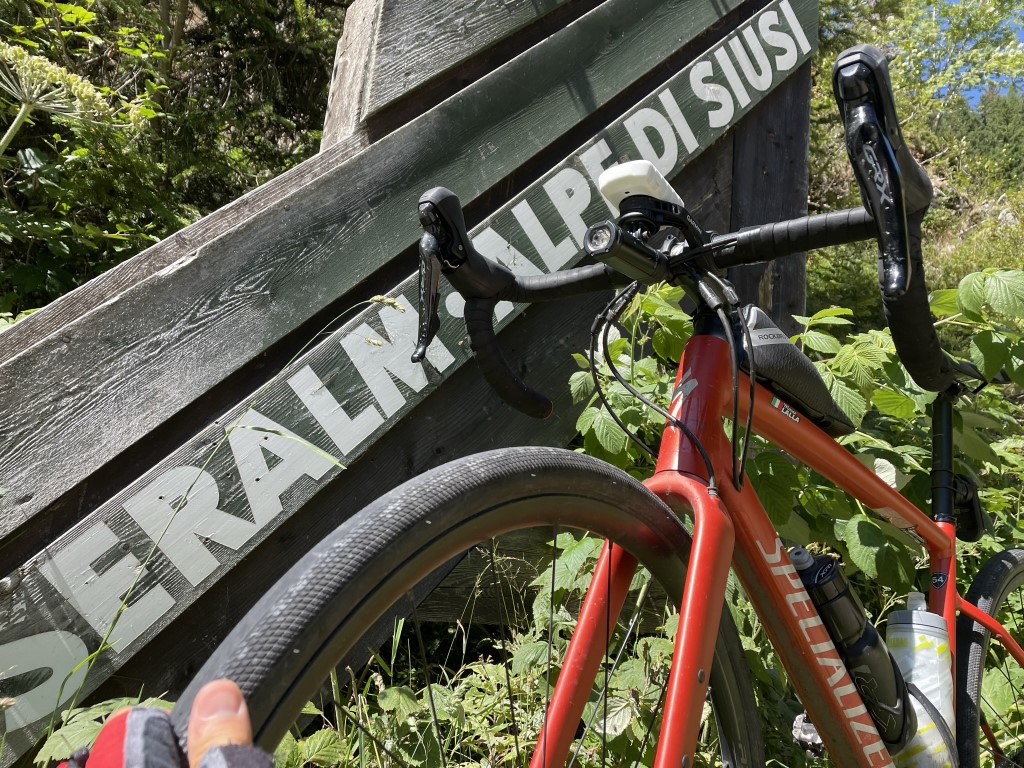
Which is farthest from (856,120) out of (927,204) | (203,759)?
(203,759)

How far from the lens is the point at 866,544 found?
1826mm

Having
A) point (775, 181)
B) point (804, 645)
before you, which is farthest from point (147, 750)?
point (775, 181)

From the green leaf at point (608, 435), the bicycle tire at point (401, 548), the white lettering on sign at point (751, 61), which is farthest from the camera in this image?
the white lettering on sign at point (751, 61)

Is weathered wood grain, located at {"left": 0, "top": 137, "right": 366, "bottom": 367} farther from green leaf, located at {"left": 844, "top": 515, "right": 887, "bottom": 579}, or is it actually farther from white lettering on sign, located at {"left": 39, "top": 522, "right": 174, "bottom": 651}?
green leaf, located at {"left": 844, "top": 515, "right": 887, "bottom": 579}

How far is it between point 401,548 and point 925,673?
121cm

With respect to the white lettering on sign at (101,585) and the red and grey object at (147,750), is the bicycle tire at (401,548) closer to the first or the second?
the red and grey object at (147,750)

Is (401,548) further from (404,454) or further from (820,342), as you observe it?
(820,342)

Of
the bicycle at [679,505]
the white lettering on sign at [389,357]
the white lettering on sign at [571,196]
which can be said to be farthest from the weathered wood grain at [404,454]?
the bicycle at [679,505]

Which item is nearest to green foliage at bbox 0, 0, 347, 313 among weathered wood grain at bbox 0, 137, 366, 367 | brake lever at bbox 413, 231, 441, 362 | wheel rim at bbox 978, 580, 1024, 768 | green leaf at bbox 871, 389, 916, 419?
weathered wood grain at bbox 0, 137, 366, 367

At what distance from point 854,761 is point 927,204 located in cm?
85

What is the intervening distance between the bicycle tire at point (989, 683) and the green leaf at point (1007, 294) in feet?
1.93

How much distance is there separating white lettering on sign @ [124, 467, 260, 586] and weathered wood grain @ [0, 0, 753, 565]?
0.13 meters

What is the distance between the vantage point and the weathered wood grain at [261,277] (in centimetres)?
174

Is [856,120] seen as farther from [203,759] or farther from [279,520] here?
[279,520]
